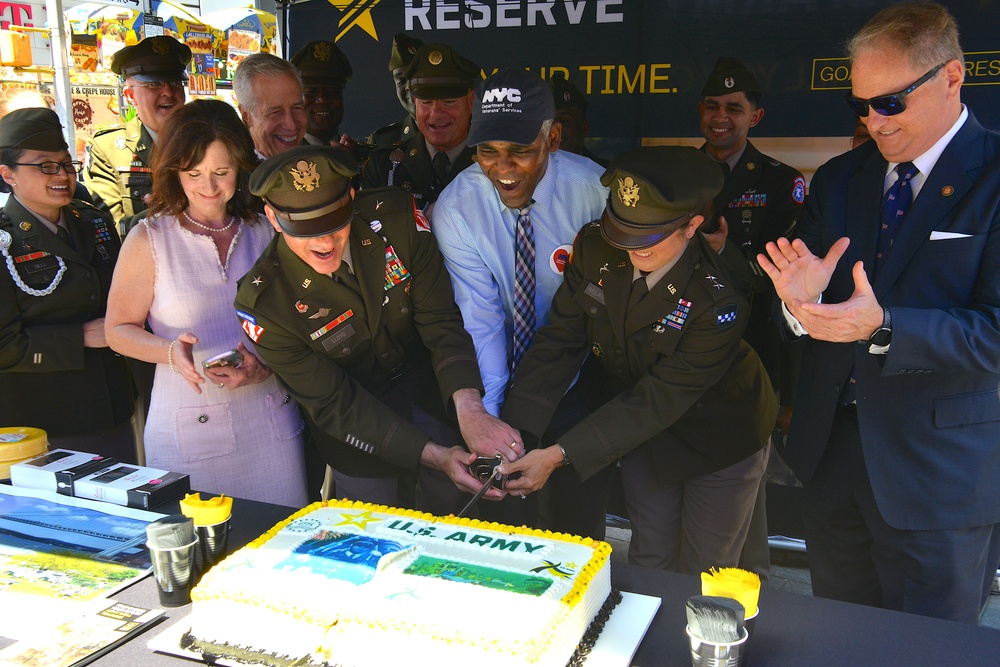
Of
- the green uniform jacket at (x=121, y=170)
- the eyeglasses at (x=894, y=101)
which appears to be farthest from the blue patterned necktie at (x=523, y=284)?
the green uniform jacket at (x=121, y=170)

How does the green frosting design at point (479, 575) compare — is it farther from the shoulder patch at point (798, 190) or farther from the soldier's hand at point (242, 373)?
the shoulder patch at point (798, 190)

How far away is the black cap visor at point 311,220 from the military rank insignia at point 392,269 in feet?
0.88

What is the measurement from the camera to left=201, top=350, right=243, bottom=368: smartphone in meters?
2.28

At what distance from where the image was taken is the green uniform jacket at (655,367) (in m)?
2.29

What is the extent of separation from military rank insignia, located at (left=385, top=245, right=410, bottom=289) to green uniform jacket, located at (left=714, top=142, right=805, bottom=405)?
1444 mm

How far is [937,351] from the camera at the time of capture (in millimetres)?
1791

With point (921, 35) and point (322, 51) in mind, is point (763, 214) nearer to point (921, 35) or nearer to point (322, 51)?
point (921, 35)

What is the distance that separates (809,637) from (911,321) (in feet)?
2.43

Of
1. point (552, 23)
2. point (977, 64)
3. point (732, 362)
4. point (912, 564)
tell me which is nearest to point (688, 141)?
point (552, 23)

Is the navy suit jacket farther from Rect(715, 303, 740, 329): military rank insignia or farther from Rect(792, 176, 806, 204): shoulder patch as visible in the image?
Rect(792, 176, 806, 204): shoulder patch

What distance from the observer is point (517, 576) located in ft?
4.64

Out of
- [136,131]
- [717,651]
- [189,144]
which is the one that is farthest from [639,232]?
[136,131]

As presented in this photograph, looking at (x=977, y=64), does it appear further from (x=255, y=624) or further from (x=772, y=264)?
(x=255, y=624)

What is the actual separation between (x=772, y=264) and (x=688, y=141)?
201 cm
